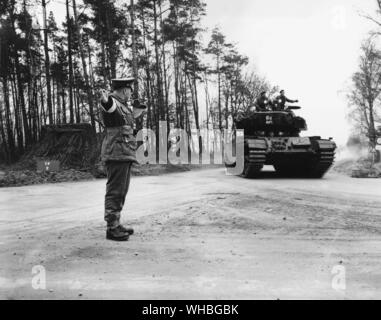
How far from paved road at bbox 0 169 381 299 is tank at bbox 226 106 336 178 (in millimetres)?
5045

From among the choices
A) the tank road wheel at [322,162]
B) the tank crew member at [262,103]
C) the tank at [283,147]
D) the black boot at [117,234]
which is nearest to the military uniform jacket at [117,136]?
the black boot at [117,234]

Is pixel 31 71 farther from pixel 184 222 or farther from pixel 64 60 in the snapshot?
pixel 184 222

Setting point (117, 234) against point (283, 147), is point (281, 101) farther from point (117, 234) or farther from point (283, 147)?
point (117, 234)

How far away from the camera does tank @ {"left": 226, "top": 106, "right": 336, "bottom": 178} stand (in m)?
13.0

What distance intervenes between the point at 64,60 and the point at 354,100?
2363cm

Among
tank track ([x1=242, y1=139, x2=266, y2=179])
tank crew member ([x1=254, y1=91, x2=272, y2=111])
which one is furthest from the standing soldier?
tank crew member ([x1=254, y1=91, x2=272, y2=111])

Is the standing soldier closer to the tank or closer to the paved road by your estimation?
the paved road

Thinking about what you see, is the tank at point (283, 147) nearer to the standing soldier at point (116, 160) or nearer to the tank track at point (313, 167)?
the tank track at point (313, 167)

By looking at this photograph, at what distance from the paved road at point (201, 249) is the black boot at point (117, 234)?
0.12 m

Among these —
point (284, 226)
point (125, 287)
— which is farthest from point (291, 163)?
point (125, 287)

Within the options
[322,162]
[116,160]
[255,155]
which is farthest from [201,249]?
[322,162]

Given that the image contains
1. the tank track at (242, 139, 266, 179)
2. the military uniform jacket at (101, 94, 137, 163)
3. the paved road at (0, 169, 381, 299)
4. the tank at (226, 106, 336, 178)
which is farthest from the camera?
the tank at (226, 106, 336, 178)

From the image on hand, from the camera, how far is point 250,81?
134 feet

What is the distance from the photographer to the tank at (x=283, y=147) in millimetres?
13039
